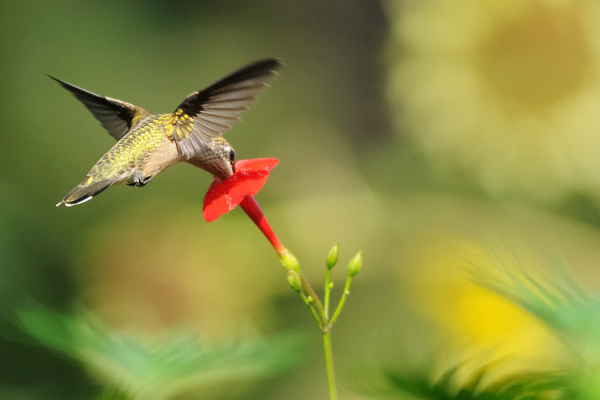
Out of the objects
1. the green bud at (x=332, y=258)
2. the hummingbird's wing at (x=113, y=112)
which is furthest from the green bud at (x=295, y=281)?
the hummingbird's wing at (x=113, y=112)

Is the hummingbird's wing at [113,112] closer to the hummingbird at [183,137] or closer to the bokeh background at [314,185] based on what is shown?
the hummingbird at [183,137]

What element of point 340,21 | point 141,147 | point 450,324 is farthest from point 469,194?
point 141,147

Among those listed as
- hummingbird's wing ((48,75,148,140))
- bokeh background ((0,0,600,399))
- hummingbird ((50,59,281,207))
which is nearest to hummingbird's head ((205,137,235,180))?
hummingbird ((50,59,281,207))

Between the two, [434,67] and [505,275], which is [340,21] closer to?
[434,67]

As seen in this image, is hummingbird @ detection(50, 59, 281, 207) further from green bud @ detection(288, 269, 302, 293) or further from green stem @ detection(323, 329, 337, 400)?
green stem @ detection(323, 329, 337, 400)

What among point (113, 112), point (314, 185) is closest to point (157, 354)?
point (113, 112)

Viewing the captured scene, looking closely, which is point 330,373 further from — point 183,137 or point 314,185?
point 314,185
